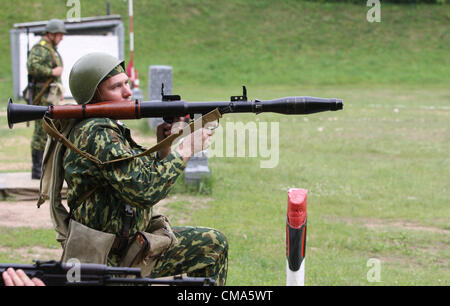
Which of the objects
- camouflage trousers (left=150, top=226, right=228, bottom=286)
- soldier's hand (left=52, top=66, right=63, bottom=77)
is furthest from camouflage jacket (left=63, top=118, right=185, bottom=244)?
soldier's hand (left=52, top=66, right=63, bottom=77)

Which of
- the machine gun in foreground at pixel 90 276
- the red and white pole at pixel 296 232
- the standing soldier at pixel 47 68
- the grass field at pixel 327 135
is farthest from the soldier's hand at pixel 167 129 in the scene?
the standing soldier at pixel 47 68

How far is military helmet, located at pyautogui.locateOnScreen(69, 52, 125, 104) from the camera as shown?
381 centimetres

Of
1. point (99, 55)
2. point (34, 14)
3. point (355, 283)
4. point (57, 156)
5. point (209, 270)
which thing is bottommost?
point (355, 283)

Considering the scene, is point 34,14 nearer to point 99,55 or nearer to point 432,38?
point 432,38

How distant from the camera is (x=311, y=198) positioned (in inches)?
344

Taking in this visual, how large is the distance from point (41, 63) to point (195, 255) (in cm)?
616

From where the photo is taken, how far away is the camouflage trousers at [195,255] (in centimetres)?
410

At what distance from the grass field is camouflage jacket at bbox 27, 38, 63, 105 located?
150 centimetres

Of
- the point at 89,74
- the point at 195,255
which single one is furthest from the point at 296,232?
the point at 89,74

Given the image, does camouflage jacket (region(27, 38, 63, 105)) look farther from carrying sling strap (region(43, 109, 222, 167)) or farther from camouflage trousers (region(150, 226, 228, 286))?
carrying sling strap (region(43, 109, 222, 167))

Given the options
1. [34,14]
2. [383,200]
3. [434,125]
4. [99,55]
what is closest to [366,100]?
[434,125]

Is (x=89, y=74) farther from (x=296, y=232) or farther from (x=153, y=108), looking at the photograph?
(x=296, y=232)

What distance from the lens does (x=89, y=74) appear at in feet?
12.5
